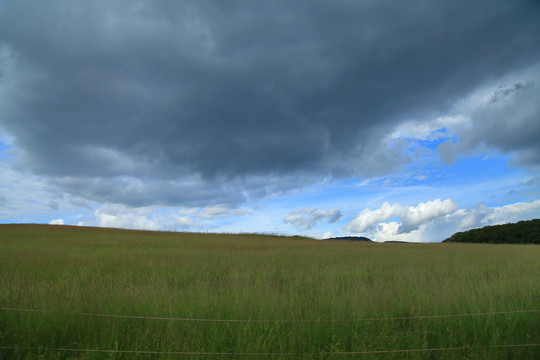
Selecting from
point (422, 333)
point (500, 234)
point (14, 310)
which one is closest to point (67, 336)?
point (14, 310)

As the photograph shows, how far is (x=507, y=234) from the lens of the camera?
60000 mm

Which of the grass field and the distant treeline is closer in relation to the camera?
the grass field

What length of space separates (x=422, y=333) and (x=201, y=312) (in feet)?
13.0

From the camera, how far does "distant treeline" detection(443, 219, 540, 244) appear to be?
56.2 m

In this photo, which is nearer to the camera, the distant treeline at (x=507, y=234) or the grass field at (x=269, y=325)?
the grass field at (x=269, y=325)

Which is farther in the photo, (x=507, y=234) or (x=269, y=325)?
(x=507, y=234)

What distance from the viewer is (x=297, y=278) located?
9.67 metres

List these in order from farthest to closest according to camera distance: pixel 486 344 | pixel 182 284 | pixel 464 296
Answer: pixel 182 284 < pixel 464 296 < pixel 486 344

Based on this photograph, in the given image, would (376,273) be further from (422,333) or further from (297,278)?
(422,333)

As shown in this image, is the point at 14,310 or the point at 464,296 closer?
the point at 14,310

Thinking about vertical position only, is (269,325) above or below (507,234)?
below

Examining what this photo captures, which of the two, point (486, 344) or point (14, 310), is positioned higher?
point (14, 310)

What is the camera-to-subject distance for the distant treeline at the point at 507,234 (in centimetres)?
5622

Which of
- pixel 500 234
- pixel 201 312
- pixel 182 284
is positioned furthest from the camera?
pixel 500 234
